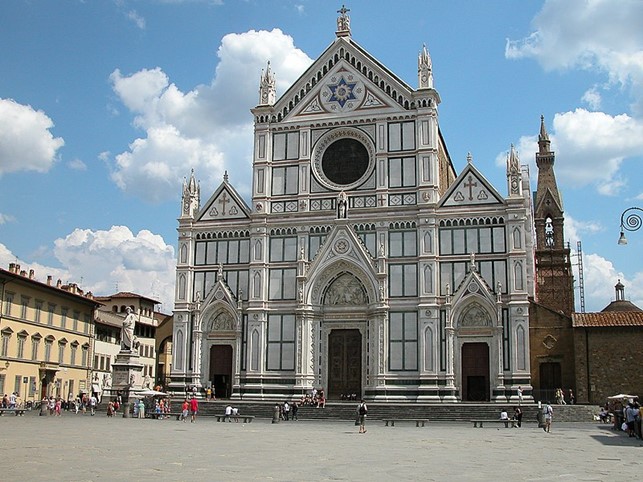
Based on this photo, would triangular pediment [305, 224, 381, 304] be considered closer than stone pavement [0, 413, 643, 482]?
No

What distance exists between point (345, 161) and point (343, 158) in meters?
0.25

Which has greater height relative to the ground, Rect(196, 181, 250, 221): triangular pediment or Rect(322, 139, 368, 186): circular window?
Rect(322, 139, 368, 186): circular window

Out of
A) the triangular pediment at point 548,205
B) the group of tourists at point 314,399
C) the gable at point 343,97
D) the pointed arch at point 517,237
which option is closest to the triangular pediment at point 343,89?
the gable at point 343,97

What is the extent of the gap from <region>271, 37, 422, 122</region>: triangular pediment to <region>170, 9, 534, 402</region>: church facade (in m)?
0.08

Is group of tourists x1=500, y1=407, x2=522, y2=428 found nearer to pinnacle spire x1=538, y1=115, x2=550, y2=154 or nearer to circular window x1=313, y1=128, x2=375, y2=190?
circular window x1=313, y1=128, x2=375, y2=190

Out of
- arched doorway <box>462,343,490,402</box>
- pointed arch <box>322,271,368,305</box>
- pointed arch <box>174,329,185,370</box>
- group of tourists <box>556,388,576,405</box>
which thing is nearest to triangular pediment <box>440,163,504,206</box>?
pointed arch <box>322,271,368,305</box>

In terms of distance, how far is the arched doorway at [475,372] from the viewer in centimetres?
4347

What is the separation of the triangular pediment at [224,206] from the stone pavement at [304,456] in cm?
2200

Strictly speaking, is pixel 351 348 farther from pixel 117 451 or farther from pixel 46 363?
pixel 117 451

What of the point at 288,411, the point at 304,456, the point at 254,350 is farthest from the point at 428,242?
the point at 304,456

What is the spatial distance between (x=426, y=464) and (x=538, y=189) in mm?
70285

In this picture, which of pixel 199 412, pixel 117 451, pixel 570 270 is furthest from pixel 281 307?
pixel 570 270

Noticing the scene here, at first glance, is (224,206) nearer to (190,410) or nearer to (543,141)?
(190,410)

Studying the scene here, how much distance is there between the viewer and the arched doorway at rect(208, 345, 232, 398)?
1882 inches
